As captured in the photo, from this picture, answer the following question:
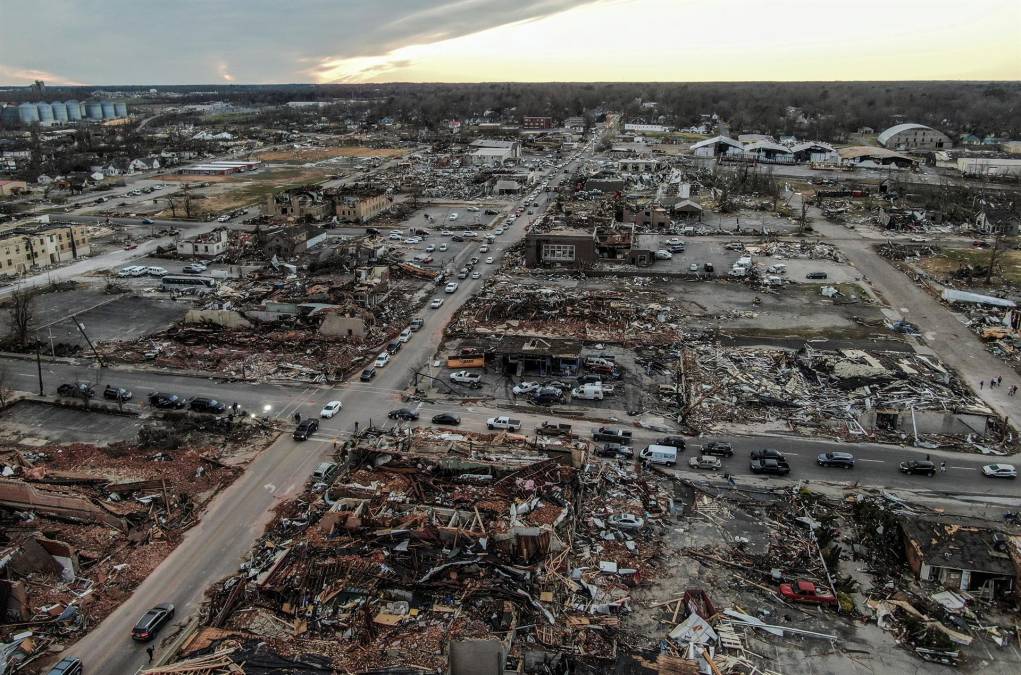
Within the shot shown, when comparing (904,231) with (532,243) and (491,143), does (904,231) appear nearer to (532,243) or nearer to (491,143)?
(532,243)

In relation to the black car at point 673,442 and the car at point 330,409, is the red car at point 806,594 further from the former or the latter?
the car at point 330,409

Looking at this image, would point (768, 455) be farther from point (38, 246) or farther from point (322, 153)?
point (322, 153)

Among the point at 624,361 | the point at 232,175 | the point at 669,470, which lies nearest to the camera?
the point at 669,470

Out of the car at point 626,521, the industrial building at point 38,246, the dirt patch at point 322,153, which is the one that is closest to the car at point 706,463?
the car at point 626,521

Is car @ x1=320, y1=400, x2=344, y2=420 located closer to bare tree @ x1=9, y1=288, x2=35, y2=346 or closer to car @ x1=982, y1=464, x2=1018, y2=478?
bare tree @ x1=9, y1=288, x2=35, y2=346

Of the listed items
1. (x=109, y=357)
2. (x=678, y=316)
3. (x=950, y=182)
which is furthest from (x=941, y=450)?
(x=950, y=182)
